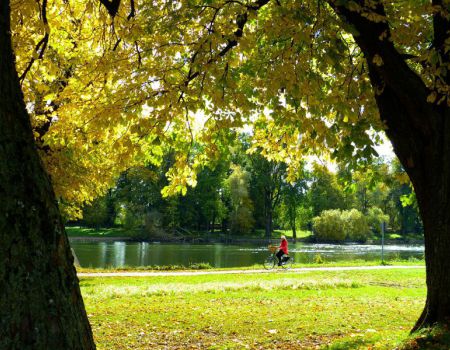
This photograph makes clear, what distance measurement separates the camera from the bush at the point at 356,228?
6819cm

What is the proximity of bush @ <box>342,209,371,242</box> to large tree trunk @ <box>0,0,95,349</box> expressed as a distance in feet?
226

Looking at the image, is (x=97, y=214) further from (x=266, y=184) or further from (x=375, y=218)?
(x=375, y=218)

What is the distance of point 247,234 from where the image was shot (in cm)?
7519

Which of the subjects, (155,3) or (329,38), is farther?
(155,3)

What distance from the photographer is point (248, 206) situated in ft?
250

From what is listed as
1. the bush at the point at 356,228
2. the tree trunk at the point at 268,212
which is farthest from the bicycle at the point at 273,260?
the tree trunk at the point at 268,212

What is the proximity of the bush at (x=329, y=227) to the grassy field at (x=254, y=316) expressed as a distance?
56281mm

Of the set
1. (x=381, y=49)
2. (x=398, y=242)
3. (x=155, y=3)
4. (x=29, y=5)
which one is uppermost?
(x=155, y=3)

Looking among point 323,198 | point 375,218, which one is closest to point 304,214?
point 323,198

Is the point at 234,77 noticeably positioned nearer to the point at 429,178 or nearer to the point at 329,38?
the point at 329,38

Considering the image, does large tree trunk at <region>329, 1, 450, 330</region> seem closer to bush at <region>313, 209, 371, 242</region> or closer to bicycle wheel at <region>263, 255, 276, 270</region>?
bicycle wheel at <region>263, 255, 276, 270</region>

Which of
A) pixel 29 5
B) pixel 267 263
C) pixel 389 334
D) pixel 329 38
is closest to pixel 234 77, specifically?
pixel 329 38

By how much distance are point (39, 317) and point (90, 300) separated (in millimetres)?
8817

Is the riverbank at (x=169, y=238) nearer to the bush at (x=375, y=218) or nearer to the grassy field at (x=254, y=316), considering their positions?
the bush at (x=375, y=218)
